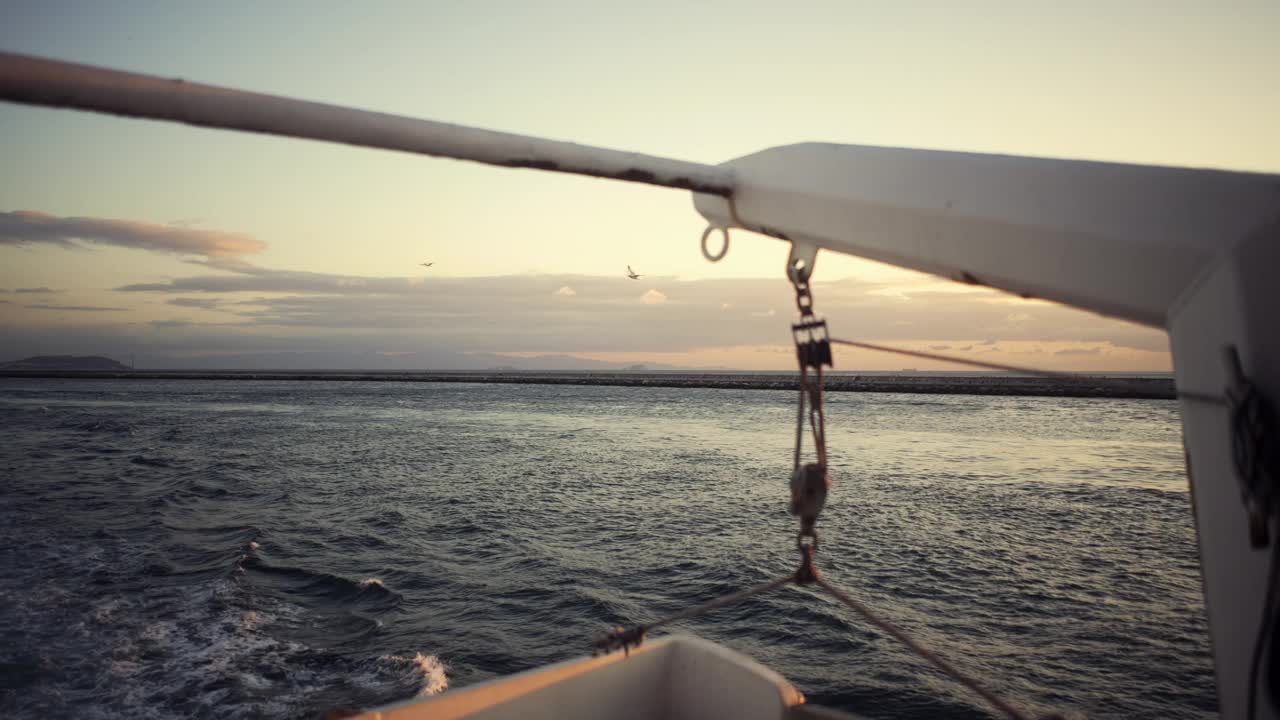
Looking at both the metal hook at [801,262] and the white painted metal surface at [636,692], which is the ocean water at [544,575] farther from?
the metal hook at [801,262]

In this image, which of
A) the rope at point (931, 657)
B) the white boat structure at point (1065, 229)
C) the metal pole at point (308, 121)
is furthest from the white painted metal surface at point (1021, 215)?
the rope at point (931, 657)

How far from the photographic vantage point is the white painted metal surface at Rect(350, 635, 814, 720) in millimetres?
3947

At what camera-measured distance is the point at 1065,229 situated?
201cm

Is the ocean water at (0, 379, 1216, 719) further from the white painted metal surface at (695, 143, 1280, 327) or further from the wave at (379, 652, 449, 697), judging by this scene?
the white painted metal surface at (695, 143, 1280, 327)

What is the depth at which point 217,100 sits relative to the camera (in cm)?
189

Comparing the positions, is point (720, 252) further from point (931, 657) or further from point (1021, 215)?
point (931, 657)

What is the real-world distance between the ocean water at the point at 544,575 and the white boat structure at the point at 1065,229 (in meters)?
6.86

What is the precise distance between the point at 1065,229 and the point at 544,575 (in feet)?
38.8

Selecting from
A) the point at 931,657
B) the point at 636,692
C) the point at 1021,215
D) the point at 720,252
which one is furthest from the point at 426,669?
the point at 1021,215

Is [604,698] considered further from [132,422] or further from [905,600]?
[132,422]

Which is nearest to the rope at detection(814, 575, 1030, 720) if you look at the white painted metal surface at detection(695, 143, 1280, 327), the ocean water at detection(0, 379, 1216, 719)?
the white painted metal surface at detection(695, 143, 1280, 327)

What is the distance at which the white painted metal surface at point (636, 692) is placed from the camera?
13.0 feet

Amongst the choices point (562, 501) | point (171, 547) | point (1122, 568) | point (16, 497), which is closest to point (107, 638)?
point (171, 547)

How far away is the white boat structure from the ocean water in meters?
6.86
